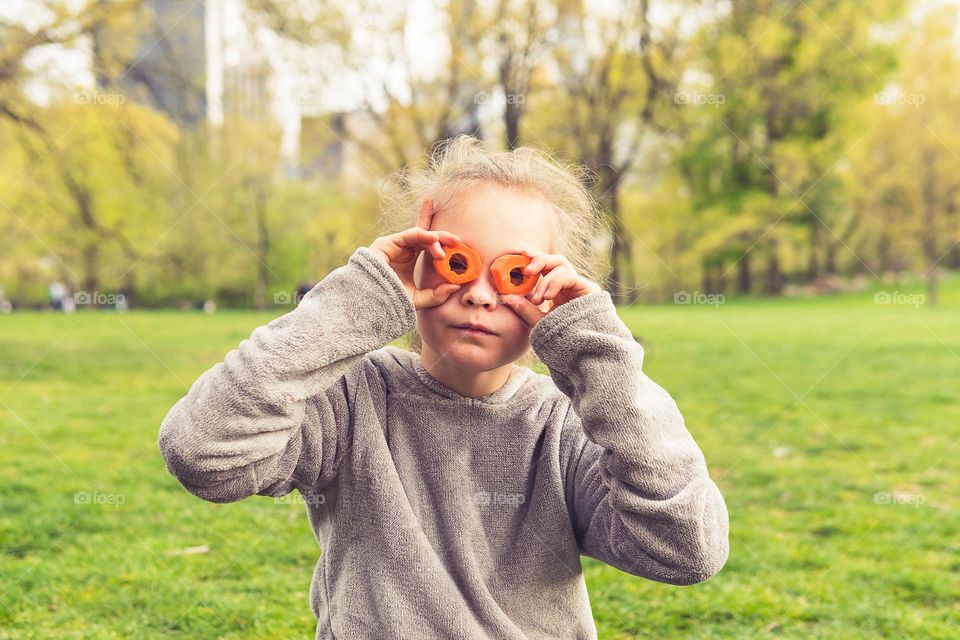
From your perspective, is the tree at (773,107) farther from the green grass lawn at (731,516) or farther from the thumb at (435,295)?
the thumb at (435,295)

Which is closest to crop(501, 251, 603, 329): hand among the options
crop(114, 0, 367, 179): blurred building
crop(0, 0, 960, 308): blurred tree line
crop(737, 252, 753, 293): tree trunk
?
crop(0, 0, 960, 308): blurred tree line

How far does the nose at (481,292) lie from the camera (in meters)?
1.75

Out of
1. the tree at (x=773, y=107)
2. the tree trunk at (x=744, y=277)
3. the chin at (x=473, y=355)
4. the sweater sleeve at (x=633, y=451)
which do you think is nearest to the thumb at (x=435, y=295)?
the chin at (x=473, y=355)

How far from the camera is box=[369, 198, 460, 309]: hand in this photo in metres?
1.76

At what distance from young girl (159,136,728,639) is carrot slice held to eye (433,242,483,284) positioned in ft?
0.05

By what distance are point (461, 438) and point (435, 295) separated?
322 mm

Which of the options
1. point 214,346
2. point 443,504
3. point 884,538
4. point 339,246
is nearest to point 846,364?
point 884,538

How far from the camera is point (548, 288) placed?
173 cm

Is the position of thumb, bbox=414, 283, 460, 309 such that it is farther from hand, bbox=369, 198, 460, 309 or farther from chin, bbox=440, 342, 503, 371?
chin, bbox=440, 342, 503, 371

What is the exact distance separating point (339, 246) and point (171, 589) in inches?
771

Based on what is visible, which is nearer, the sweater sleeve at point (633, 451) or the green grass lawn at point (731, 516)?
the sweater sleeve at point (633, 451)

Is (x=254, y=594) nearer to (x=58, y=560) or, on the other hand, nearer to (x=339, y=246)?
(x=58, y=560)

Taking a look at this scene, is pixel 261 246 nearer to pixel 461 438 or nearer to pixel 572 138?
pixel 572 138

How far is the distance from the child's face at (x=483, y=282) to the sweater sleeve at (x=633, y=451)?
0.11 m
